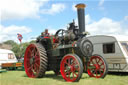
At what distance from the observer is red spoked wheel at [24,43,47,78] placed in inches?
320

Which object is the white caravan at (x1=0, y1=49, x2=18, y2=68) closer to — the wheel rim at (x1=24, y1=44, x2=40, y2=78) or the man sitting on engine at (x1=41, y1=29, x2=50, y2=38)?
the wheel rim at (x1=24, y1=44, x2=40, y2=78)

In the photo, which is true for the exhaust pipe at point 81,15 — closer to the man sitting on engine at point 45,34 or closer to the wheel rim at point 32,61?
the man sitting on engine at point 45,34

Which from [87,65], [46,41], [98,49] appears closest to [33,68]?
[46,41]

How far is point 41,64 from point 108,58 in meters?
3.93

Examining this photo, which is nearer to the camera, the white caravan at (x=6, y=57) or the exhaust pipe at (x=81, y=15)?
the exhaust pipe at (x=81, y=15)

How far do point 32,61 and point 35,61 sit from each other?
0.27 metres

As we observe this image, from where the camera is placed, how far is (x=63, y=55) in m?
7.98

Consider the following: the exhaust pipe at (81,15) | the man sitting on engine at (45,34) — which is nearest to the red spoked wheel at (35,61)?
the man sitting on engine at (45,34)

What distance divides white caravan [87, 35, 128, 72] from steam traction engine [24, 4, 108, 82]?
55.7 inches

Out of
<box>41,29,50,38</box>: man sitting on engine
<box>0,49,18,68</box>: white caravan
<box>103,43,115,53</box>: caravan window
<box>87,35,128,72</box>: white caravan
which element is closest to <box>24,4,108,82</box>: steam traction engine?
<box>41,29,50,38</box>: man sitting on engine

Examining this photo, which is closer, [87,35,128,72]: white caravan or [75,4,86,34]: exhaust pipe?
[87,35,128,72]: white caravan

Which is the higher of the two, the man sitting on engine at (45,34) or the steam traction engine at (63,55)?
the man sitting on engine at (45,34)

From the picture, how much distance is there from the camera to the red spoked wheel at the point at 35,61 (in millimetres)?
8117

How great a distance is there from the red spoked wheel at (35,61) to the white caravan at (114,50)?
145 inches
